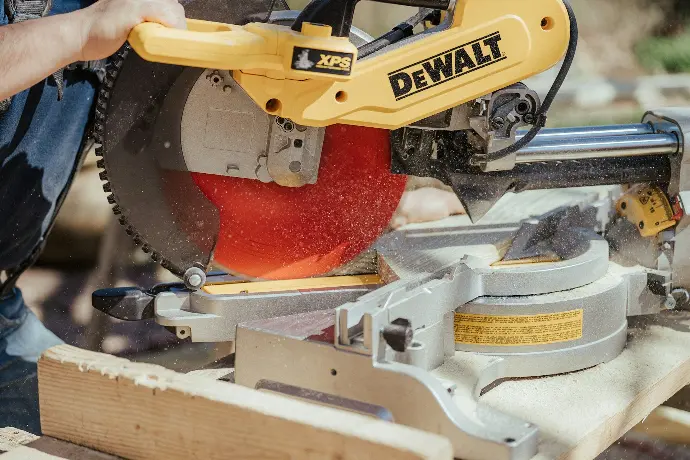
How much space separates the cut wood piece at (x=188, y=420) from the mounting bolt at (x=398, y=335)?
17 centimetres

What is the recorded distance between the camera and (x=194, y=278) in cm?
167

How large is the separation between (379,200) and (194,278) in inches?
15.9

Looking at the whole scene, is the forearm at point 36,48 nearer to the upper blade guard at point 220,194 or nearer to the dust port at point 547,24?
the upper blade guard at point 220,194

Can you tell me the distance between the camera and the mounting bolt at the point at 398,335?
135 cm

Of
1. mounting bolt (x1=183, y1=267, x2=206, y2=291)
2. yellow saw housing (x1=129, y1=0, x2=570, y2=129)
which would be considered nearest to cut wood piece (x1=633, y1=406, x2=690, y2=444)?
yellow saw housing (x1=129, y1=0, x2=570, y2=129)

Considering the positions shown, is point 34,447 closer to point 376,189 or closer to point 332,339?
point 332,339

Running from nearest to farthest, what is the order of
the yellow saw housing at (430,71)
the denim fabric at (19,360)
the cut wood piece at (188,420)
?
the cut wood piece at (188,420) < the yellow saw housing at (430,71) < the denim fabric at (19,360)

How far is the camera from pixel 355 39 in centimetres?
166

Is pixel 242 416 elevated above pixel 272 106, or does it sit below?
below

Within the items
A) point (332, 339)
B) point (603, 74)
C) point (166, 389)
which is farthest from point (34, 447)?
point (603, 74)

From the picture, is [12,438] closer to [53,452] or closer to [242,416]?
[53,452]

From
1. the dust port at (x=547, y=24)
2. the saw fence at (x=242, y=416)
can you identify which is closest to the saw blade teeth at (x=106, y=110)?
the saw fence at (x=242, y=416)

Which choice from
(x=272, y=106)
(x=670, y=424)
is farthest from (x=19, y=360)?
(x=670, y=424)

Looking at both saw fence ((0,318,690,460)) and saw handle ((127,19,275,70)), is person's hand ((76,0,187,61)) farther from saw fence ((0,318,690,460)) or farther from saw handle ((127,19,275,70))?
saw fence ((0,318,690,460))
